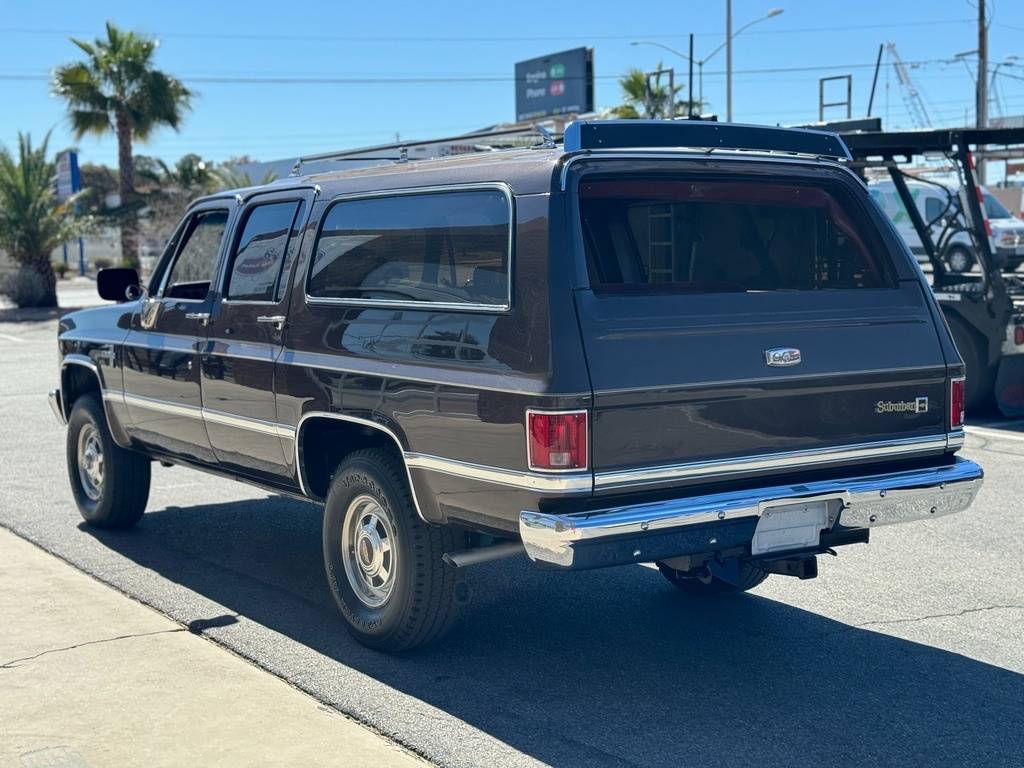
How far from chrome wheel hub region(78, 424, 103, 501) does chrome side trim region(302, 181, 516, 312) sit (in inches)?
107

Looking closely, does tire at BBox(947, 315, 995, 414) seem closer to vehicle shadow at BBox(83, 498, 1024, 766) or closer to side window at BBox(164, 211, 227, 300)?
vehicle shadow at BBox(83, 498, 1024, 766)

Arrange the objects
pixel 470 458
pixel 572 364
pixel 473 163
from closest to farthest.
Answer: pixel 572 364 → pixel 470 458 → pixel 473 163

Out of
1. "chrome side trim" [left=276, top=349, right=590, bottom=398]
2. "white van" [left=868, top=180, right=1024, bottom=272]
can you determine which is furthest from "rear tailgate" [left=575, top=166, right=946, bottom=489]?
"white van" [left=868, top=180, right=1024, bottom=272]

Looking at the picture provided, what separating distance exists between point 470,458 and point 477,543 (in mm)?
706

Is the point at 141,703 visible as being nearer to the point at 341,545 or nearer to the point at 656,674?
the point at 341,545

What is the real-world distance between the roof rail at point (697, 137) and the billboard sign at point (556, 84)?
64.5 meters

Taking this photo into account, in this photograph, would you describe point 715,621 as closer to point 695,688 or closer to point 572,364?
point 695,688

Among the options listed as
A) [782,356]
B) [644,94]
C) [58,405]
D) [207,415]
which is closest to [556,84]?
[644,94]

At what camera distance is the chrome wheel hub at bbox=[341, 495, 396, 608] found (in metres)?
5.32

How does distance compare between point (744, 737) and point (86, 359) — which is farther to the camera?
point (86, 359)

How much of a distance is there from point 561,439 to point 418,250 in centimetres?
130

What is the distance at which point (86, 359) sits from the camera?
7730 mm

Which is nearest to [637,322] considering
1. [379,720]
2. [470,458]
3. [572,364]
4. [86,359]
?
[572,364]

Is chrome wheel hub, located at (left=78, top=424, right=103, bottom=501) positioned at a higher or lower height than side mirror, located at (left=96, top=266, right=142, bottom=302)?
lower
